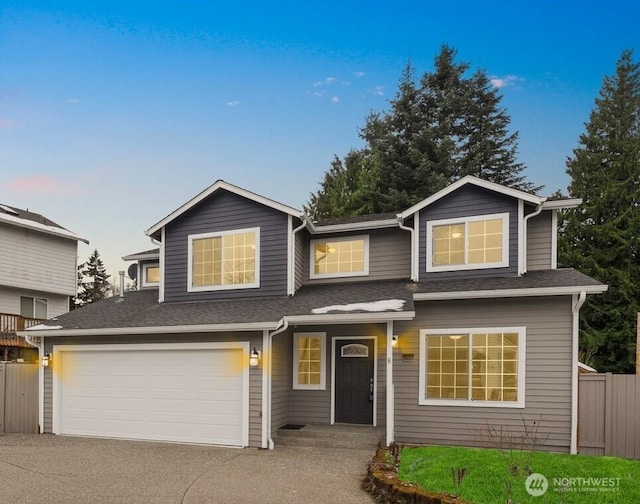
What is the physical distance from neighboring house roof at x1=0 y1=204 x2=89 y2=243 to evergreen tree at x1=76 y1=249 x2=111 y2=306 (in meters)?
15.6

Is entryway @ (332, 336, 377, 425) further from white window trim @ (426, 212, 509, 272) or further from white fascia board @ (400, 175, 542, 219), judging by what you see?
white fascia board @ (400, 175, 542, 219)

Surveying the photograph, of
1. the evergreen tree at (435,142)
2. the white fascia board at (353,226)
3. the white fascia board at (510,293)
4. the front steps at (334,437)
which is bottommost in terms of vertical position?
the front steps at (334,437)

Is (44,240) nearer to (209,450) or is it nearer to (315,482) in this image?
(209,450)

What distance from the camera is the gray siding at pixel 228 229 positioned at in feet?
38.1

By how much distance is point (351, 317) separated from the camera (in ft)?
31.0

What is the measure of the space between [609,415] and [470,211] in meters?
4.80

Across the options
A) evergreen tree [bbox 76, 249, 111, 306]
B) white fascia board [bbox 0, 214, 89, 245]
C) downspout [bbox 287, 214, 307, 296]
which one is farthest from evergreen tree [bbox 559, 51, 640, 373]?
evergreen tree [bbox 76, 249, 111, 306]

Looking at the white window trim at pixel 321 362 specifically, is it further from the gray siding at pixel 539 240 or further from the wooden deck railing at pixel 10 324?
the wooden deck railing at pixel 10 324

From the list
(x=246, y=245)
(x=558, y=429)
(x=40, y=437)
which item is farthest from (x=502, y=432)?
(x=40, y=437)

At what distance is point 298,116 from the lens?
2012 cm

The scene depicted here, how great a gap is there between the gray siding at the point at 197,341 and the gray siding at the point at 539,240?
6134mm

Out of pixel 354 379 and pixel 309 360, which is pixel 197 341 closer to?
pixel 309 360

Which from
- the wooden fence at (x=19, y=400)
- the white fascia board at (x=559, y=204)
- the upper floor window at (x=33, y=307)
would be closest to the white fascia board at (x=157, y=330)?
the wooden fence at (x=19, y=400)

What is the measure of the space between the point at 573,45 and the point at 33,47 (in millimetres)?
19789
